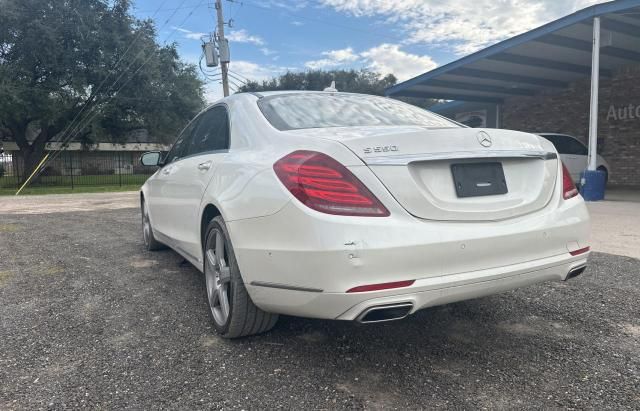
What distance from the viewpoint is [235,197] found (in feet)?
8.74

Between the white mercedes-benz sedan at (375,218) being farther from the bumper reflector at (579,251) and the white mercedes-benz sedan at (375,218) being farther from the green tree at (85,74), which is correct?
the green tree at (85,74)

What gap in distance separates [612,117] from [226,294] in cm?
1676

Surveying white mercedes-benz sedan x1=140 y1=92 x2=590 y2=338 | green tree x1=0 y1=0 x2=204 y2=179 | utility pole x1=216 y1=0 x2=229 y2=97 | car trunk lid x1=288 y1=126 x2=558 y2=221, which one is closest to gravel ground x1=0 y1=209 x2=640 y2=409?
white mercedes-benz sedan x1=140 y1=92 x2=590 y2=338

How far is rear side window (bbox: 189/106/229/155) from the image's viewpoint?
330 cm

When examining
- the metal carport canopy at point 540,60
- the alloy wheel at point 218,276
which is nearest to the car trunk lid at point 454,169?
the alloy wheel at point 218,276

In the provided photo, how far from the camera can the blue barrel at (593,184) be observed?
10336 millimetres

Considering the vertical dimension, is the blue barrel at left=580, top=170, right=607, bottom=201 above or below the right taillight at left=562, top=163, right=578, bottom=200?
below

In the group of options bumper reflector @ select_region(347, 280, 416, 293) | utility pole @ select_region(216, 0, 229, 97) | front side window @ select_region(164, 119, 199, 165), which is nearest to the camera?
bumper reflector @ select_region(347, 280, 416, 293)

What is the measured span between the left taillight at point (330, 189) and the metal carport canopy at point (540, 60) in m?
9.73

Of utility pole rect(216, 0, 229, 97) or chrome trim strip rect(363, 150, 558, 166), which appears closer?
chrome trim strip rect(363, 150, 558, 166)

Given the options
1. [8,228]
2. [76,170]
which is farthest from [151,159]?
[76,170]

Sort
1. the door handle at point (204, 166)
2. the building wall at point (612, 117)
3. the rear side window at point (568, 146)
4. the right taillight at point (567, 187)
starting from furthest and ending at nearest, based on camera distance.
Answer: the building wall at point (612, 117)
the rear side window at point (568, 146)
the door handle at point (204, 166)
the right taillight at point (567, 187)

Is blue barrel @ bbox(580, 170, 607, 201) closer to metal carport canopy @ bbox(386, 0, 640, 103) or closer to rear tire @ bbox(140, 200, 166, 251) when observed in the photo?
metal carport canopy @ bbox(386, 0, 640, 103)

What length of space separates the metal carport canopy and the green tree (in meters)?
14.3
